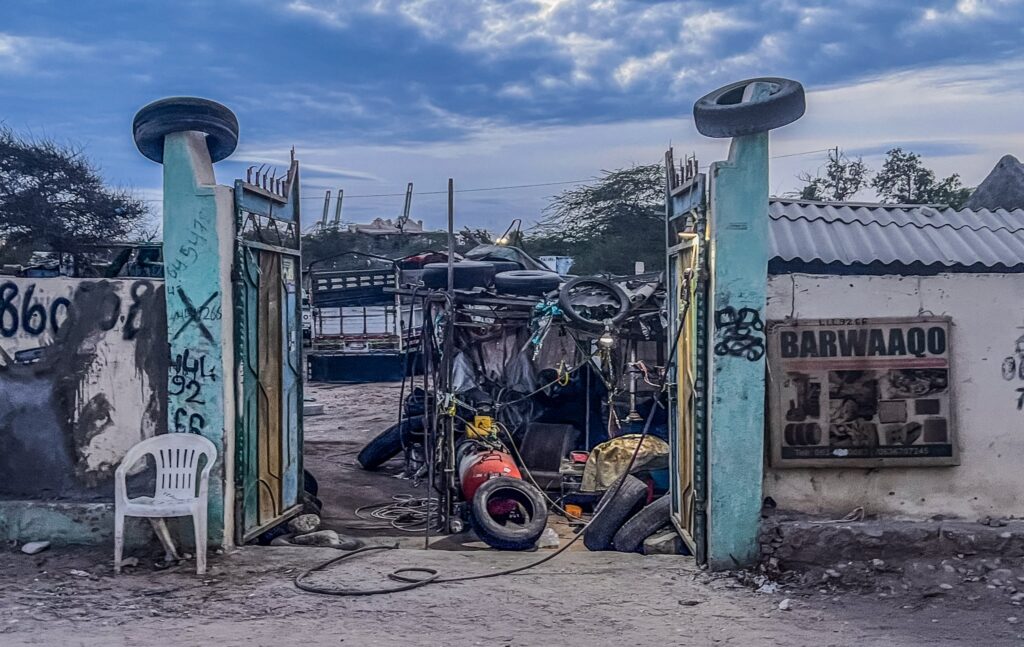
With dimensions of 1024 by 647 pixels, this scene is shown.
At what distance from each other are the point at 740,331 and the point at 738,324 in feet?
0.17

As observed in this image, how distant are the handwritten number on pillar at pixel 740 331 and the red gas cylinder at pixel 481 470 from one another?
10.7 feet

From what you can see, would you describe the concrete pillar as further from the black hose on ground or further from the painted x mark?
the black hose on ground

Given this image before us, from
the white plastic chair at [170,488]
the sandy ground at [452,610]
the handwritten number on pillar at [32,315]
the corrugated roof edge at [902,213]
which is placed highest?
the corrugated roof edge at [902,213]

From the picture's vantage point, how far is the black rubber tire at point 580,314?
10.6 m

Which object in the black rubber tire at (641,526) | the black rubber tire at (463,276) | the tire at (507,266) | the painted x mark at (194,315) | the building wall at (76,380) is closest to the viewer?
the painted x mark at (194,315)

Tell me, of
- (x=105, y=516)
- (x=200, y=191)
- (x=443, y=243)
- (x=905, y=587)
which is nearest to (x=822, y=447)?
(x=905, y=587)

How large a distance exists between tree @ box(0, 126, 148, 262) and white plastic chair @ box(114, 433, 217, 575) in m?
20.0

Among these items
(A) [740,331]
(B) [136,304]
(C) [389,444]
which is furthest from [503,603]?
(C) [389,444]

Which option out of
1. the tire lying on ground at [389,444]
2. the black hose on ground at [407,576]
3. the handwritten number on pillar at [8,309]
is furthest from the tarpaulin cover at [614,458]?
the handwritten number on pillar at [8,309]

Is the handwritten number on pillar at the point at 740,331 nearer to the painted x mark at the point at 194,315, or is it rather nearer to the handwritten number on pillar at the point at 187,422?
the painted x mark at the point at 194,315

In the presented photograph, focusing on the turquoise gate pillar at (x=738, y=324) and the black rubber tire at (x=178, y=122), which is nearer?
the turquoise gate pillar at (x=738, y=324)

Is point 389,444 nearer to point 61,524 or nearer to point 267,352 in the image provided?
point 267,352

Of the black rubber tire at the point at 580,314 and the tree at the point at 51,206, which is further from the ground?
the tree at the point at 51,206

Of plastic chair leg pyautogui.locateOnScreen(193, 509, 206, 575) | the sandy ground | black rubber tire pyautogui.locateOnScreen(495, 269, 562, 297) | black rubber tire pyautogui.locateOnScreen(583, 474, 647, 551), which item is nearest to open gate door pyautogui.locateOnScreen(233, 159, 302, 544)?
plastic chair leg pyautogui.locateOnScreen(193, 509, 206, 575)
